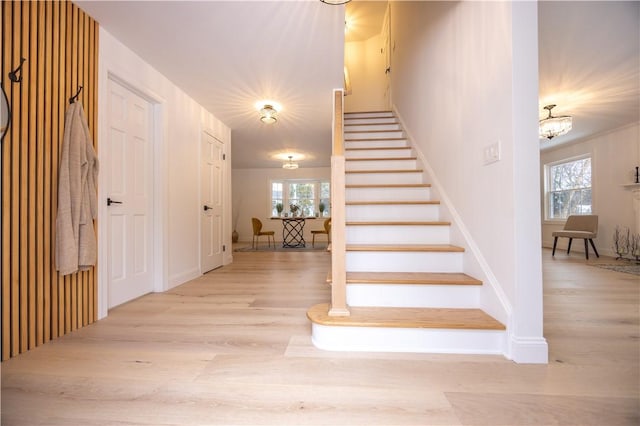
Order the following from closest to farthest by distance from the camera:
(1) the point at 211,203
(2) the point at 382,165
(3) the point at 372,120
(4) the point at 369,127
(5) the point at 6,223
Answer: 1. (5) the point at 6,223
2. (2) the point at 382,165
3. (1) the point at 211,203
4. (4) the point at 369,127
5. (3) the point at 372,120

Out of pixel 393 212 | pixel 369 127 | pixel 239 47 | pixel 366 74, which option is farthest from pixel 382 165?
pixel 366 74

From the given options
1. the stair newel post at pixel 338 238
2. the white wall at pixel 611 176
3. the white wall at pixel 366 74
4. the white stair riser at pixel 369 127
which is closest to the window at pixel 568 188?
the white wall at pixel 611 176

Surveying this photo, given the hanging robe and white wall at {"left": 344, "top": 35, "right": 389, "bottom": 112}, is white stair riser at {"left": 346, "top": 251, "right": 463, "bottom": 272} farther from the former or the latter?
white wall at {"left": 344, "top": 35, "right": 389, "bottom": 112}

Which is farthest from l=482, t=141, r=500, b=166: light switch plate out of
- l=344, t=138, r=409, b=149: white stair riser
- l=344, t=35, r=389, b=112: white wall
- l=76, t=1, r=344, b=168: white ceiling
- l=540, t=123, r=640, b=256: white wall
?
l=344, t=35, r=389, b=112: white wall

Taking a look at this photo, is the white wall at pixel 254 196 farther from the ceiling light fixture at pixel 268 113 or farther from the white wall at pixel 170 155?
the white wall at pixel 170 155

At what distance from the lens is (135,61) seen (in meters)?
2.60

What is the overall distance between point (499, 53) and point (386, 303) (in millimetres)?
1644

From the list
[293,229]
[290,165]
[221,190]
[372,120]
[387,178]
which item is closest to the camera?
[387,178]

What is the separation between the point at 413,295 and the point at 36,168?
246 cm

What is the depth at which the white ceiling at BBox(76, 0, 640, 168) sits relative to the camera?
2166 millimetres

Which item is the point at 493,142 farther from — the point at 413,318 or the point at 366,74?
the point at 366,74

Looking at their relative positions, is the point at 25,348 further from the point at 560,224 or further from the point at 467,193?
the point at 560,224

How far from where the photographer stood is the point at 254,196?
8992 millimetres

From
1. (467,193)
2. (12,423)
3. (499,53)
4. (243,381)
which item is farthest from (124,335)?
(499,53)
